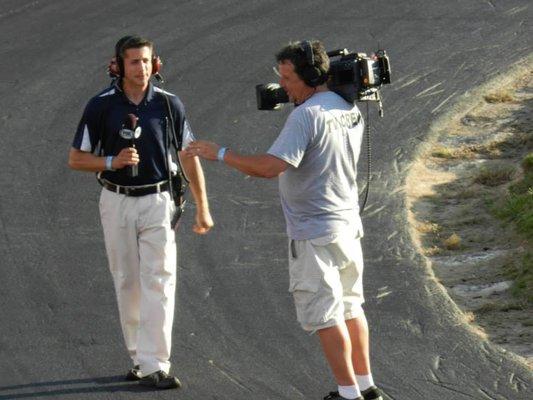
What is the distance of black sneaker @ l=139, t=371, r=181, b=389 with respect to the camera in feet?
26.4

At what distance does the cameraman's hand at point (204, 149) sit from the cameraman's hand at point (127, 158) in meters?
0.39

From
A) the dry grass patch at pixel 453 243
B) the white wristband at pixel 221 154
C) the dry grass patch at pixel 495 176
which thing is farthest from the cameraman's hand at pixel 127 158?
the dry grass patch at pixel 495 176

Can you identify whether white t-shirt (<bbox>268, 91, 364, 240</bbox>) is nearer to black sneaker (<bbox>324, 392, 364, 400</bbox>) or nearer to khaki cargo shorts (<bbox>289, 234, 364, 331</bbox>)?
khaki cargo shorts (<bbox>289, 234, 364, 331</bbox>)

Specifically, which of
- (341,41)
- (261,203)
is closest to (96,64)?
(341,41)

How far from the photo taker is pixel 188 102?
14070 millimetres

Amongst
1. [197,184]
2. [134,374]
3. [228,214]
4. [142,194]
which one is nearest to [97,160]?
[142,194]

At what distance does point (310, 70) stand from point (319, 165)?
21.1 inches

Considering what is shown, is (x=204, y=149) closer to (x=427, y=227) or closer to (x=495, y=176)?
(x=427, y=227)

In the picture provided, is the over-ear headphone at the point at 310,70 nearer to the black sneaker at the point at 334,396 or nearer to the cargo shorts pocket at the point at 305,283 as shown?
the cargo shorts pocket at the point at 305,283

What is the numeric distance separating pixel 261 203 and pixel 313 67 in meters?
4.42

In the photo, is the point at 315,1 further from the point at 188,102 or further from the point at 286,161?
the point at 286,161

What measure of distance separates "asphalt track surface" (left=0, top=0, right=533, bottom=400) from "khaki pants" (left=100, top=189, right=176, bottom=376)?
30 centimetres

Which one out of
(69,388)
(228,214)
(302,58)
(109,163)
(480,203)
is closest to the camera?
(302,58)

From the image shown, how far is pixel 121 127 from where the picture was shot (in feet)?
26.2
